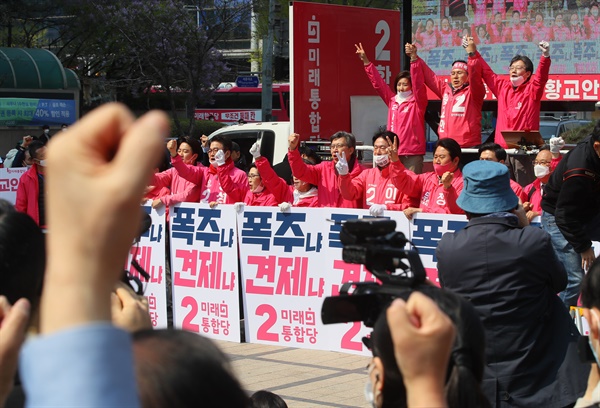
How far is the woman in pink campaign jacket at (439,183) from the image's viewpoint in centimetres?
783

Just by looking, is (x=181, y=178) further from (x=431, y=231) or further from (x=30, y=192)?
(x=431, y=231)

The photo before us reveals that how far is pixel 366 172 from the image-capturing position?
29.5 ft

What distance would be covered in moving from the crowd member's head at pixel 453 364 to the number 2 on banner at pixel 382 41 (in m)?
12.4

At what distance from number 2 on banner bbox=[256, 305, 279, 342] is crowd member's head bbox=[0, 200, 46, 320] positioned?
20.1ft

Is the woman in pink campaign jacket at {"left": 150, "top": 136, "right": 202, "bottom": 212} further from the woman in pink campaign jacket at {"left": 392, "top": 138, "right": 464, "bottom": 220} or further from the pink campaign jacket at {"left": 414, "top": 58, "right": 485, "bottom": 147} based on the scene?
the pink campaign jacket at {"left": 414, "top": 58, "right": 485, "bottom": 147}

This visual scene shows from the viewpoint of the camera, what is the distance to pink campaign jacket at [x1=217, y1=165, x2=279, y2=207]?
9242mm

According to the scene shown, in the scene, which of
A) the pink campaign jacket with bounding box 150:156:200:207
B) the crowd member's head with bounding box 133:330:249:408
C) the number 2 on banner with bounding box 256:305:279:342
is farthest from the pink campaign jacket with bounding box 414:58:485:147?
the crowd member's head with bounding box 133:330:249:408

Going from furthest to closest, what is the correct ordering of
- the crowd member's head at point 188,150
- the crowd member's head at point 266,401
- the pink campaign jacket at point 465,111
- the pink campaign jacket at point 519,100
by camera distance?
the pink campaign jacket at point 465,111, the pink campaign jacket at point 519,100, the crowd member's head at point 188,150, the crowd member's head at point 266,401

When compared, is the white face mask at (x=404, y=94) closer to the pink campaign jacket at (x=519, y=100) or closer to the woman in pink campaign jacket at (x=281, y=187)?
the pink campaign jacket at (x=519, y=100)

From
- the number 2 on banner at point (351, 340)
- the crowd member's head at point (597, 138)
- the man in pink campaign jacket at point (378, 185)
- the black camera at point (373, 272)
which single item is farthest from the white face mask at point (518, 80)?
the black camera at point (373, 272)

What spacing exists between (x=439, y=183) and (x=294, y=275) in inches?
57.5

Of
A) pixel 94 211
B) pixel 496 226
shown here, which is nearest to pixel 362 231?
pixel 94 211

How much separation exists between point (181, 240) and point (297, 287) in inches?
52.1

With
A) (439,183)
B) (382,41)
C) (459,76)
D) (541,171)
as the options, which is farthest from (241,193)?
(382,41)
